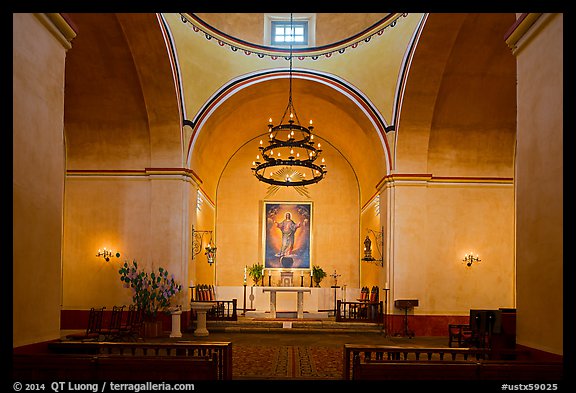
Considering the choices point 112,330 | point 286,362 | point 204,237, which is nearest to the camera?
point 286,362

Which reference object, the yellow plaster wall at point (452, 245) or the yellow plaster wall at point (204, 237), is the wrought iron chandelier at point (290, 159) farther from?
the yellow plaster wall at point (452, 245)

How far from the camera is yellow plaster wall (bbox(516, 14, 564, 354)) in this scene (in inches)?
231

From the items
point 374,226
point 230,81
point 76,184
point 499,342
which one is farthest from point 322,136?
point 499,342

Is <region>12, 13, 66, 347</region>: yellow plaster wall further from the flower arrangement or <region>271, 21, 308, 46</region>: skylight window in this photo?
<region>271, 21, 308, 46</region>: skylight window

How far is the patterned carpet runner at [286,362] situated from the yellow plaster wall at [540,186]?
142 inches

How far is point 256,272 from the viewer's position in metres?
21.2

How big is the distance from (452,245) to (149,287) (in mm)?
7798

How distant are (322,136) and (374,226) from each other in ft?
15.9

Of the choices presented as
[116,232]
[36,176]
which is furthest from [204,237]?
[36,176]

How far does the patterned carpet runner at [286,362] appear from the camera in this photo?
9219 mm

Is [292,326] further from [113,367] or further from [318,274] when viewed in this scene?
[113,367]

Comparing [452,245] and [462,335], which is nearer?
[462,335]

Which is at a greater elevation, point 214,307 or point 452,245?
point 452,245

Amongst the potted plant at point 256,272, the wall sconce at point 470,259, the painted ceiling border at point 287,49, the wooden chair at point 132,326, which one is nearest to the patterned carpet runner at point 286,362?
the wooden chair at point 132,326
